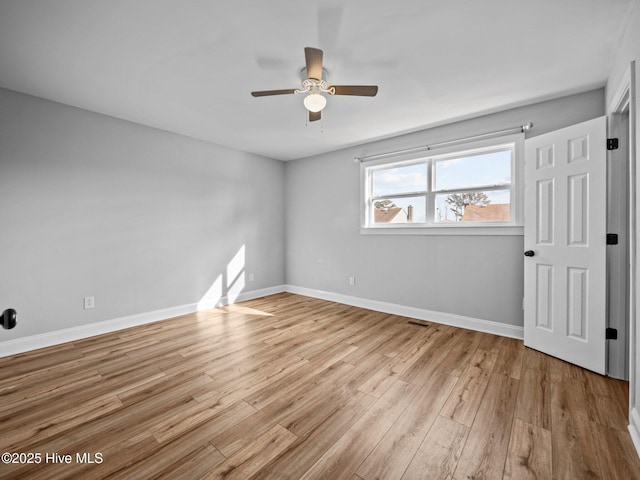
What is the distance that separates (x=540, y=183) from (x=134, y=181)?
4593 mm

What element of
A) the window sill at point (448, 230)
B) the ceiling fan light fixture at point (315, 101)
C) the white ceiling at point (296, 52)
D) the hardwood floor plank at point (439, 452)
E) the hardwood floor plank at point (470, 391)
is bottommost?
the hardwood floor plank at point (439, 452)

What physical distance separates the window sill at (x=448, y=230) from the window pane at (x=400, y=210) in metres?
0.16

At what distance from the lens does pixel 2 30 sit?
6.20 feet

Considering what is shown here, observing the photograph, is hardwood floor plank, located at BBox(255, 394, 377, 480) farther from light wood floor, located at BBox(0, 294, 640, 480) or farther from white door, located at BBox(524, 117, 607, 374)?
white door, located at BBox(524, 117, 607, 374)

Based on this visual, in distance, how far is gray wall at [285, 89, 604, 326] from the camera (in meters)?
3.10

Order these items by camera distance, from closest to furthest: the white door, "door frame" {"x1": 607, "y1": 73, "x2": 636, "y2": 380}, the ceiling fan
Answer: the ceiling fan < "door frame" {"x1": 607, "y1": 73, "x2": 636, "y2": 380} < the white door

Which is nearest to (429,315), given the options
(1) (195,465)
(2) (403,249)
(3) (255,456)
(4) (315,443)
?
(2) (403,249)

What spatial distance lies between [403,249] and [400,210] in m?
0.58

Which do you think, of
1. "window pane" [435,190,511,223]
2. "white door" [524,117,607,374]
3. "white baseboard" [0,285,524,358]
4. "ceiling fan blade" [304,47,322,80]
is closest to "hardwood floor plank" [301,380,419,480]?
"white door" [524,117,607,374]

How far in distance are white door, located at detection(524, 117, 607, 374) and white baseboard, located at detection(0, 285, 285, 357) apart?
13.6 feet

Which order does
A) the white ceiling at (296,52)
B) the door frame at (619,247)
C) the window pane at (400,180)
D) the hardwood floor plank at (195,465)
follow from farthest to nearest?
the window pane at (400,180), the door frame at (619,247), the white ceiling at (296,52), the hardwood floor plank at (195,465)

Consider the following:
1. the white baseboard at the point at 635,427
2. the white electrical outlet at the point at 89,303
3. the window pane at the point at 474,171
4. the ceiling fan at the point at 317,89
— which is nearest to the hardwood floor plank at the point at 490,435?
the white baseboard at the point at 635,427

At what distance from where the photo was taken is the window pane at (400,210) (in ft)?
12.8

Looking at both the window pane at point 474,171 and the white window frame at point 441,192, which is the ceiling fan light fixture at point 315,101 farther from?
the window pane at point 474,171
